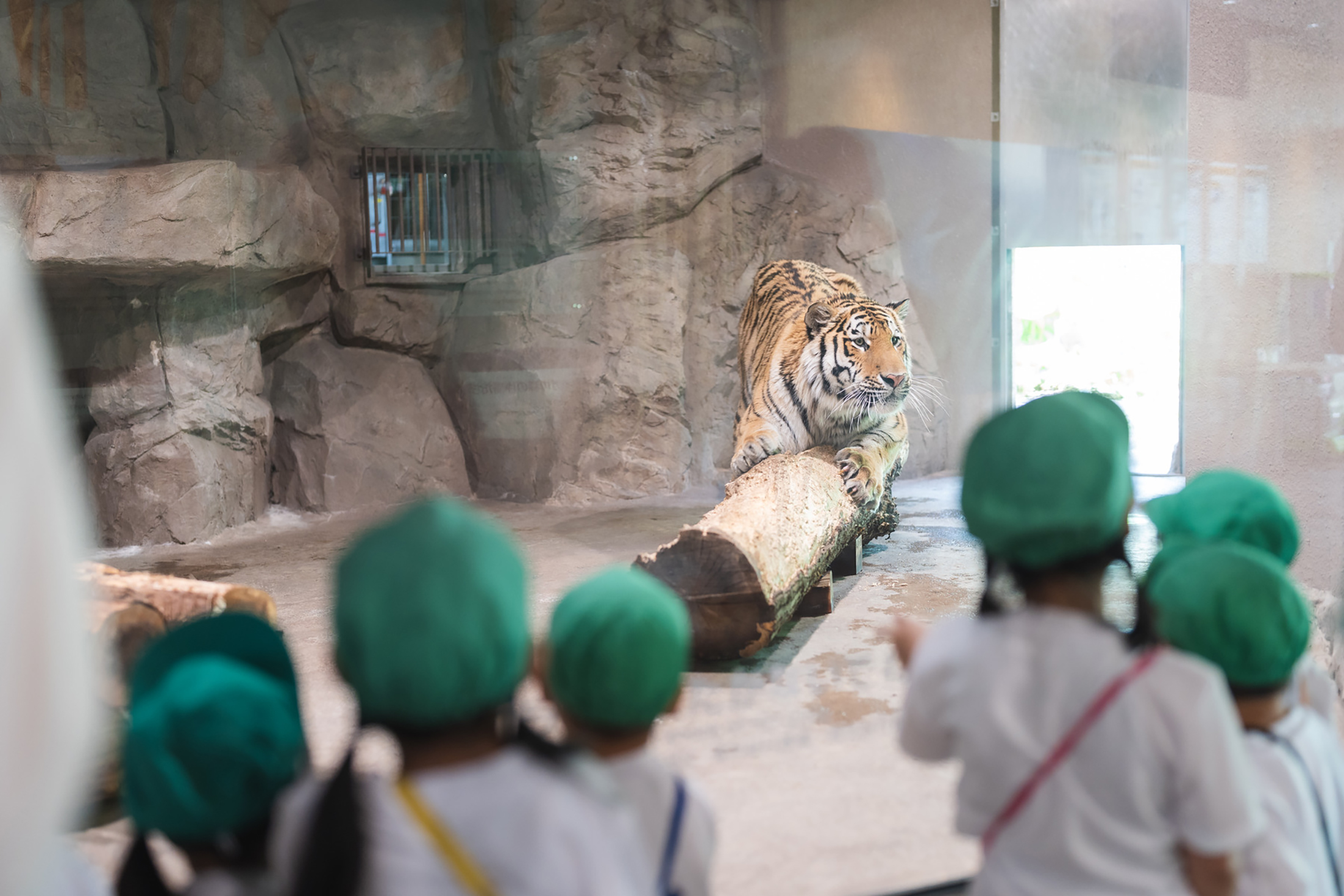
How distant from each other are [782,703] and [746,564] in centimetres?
39

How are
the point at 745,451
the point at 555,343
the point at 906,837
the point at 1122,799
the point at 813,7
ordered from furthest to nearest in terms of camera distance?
the point at 555,343 < the point at 813,7 < the point at 745,451 < the point at 906,837 < the point at 1122,799

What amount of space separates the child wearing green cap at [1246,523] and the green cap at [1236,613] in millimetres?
174

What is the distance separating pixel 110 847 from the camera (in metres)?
1.45

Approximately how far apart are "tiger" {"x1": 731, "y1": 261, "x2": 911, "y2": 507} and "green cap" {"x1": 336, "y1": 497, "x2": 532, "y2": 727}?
316 cm

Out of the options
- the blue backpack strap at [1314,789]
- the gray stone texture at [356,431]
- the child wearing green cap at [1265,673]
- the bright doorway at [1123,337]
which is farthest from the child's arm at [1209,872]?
the gray stone texture at [356,431]

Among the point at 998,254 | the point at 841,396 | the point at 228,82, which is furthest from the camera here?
the point at 998,254

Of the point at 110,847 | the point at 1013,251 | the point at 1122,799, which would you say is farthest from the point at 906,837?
the point at 1013,251

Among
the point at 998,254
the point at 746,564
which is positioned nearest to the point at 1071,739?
the point at 746,564

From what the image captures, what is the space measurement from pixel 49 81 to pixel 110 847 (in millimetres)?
2556

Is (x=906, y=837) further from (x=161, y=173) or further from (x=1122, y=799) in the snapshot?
(x=161, y=173)

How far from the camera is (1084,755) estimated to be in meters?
1.06

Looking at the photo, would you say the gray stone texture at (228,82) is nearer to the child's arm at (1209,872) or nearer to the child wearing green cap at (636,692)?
the child wearing green cap at (636,692)

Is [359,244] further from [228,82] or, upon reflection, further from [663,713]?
[663,713]

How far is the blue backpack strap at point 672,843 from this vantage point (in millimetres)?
1023
